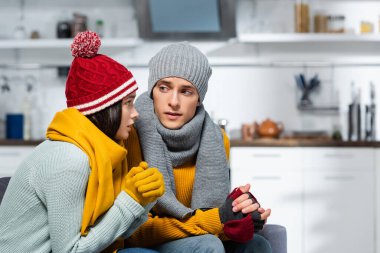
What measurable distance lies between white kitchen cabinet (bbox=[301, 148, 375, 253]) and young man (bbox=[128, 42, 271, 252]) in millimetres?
2160

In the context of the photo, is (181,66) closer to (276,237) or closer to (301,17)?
(276,237)

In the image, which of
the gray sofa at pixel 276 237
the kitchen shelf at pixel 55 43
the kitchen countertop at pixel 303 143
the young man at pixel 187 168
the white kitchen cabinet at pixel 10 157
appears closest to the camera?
the young man at pixel 187 168

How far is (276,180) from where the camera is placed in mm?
4559

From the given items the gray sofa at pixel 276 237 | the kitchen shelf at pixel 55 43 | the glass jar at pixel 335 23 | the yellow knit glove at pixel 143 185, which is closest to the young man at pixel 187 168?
the gray sofa at pixel 276 237

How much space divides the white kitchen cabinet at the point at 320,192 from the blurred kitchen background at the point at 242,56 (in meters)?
0.29

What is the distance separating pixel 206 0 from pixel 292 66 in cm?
79

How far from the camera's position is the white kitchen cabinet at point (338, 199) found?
4555 millimetres

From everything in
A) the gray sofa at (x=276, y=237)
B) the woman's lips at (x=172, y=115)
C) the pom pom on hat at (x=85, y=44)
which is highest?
the pom pom on hat at (x=85, y=44)

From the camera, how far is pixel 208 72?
2410 mm

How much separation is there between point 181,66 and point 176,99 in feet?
0.39

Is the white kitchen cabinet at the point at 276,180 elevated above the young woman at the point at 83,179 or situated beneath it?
situated beneath

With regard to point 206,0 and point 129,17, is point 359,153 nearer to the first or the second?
point 206,0

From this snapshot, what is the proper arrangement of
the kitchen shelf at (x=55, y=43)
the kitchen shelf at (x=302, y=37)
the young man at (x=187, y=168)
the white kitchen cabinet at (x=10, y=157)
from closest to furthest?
the young man at (x=187, y=168) < the white kitchen cabinet at (x=10, y=157) < the kitchen shelf at (x=302, y=37) < the kitchen shelf at (x=55, y=43)

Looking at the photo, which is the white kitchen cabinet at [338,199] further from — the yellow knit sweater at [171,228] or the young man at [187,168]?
the yellow knit sweater at [171,228]
